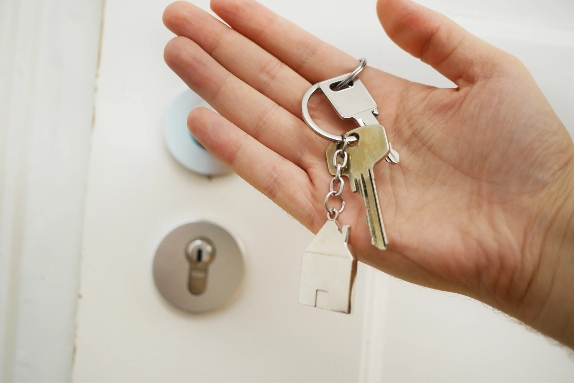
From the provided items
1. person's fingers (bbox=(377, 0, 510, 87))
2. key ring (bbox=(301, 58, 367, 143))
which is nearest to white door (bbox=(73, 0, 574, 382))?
key ring (bbox=(301, 58, 367, 143))

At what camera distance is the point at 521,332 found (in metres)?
0.56

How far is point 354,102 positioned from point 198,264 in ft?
0.90

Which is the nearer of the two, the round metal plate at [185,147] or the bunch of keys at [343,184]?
the bunch of keys at [343,184]

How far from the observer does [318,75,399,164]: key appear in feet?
1.73

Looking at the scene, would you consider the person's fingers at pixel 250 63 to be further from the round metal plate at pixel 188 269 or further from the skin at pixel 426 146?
the round metal plate at pixel 188 269

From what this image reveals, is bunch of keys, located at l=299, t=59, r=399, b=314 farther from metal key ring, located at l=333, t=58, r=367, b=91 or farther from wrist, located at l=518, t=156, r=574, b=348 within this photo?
wrist, located at l=518, t=156, r=574, b=348

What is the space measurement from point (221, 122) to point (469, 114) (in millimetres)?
293

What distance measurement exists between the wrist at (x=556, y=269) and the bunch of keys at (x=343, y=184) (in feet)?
0.57

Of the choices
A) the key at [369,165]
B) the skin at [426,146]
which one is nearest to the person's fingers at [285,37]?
the skin at [426,146]

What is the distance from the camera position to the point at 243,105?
0.56 meters

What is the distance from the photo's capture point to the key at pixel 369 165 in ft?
1.46

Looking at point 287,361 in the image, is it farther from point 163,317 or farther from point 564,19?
point 564,19

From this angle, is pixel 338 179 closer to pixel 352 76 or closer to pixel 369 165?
pixel 369 165

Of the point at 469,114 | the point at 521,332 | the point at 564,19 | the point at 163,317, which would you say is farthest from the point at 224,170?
the point at 564,19
